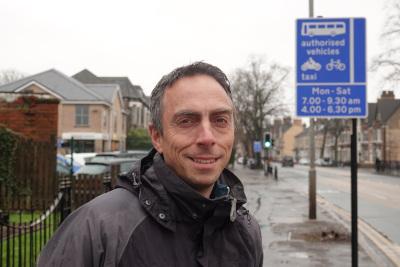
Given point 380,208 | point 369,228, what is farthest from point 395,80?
point 369,228

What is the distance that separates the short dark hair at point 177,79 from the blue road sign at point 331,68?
19.6 feet

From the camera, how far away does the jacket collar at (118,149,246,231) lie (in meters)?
1.85

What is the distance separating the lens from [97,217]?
5.79 ft

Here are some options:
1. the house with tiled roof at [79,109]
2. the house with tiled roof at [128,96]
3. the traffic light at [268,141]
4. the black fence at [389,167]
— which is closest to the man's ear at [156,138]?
the traffic light at [268,141]

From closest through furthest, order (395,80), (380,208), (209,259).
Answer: (209,259)
(380,208)
(395,80)

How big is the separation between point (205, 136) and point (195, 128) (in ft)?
0.17

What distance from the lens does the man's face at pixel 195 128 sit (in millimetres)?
1952

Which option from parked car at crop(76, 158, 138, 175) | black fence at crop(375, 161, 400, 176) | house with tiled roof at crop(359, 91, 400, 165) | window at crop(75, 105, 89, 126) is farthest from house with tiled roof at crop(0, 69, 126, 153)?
house with tiled roof at crop(359, 91, 400, 165)

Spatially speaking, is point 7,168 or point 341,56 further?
point 7,168

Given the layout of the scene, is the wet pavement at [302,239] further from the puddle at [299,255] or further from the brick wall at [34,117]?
the brick wall at [34,117]

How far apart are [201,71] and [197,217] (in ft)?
1.85

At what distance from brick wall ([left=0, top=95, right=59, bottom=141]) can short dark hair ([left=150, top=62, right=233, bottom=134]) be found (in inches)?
461

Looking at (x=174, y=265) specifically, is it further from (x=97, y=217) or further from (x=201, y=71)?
(x=201, y=71)

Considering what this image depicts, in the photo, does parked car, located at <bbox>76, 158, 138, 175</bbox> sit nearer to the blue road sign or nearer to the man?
the blue road sign
